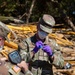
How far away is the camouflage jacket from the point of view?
19.3ft

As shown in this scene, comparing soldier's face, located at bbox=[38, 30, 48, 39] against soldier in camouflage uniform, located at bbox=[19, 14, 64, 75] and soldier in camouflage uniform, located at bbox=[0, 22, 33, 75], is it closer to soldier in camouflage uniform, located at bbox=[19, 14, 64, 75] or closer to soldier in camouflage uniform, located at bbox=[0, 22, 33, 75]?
soldier in camouflage uniform, located at bbox=[19, 14, 64, 75]

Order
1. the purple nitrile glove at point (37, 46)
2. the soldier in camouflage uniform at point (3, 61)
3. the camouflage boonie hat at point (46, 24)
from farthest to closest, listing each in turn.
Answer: the camouflage boonie hat at point (46, 24)
the purple nitrile glove at point (37, 46)
the soldier in camouflage uniform at point (3, 61)

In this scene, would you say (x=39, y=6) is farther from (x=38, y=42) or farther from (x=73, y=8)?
(x=38, y=42)

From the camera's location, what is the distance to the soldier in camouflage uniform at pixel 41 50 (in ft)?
18.9

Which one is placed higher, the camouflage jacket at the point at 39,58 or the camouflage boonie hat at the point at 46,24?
Answer: the camouflage boonie hat at the point at 46,24

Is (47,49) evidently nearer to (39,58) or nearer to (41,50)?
(41,50)

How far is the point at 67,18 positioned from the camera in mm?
16641

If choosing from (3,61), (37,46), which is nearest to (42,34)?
(37,46)

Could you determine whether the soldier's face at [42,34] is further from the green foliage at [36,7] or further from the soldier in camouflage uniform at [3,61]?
the green foliage at [36,7]

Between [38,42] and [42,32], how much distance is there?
0.16 metres

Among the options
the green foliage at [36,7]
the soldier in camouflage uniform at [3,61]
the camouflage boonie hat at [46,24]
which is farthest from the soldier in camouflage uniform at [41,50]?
the green foliage at [36,7]

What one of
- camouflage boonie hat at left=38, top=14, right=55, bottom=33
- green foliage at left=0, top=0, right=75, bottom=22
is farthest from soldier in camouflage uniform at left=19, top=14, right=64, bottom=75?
green foliage at left=0, top=0, right=75, bottom=22

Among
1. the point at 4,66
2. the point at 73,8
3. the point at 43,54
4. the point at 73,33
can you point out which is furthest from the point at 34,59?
the point at 73,8

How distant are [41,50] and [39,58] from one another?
19 centimetres
